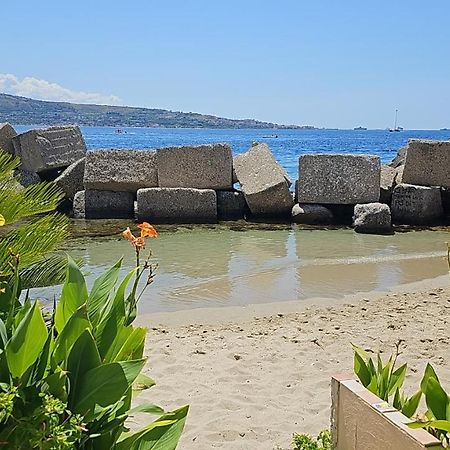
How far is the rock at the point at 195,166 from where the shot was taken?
37.4 feet

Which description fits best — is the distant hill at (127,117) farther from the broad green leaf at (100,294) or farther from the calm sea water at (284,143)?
the broad green leaf at (100,294)

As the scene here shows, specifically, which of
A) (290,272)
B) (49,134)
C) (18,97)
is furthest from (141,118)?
(290,272)

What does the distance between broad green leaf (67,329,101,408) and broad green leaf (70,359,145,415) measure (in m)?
0.02

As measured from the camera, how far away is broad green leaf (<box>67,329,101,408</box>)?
6.09ft

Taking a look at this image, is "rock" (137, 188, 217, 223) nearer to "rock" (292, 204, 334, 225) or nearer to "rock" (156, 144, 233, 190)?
"rock" (156, 144, 233, 190)

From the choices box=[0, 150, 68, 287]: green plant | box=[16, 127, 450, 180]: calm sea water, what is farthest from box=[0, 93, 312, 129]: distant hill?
box=[0, 150, 68, 287]: green plant

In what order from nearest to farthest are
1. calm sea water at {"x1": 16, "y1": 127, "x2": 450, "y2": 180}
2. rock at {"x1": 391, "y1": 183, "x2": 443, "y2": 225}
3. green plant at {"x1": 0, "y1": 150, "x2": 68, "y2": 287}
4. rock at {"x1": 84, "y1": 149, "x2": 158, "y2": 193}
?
green plant at {"x1": 0, "y1": 150, "x2": 68, "y2": 287} < rock at {"x1": 391, "y1": 183, "x2": 443, "y2": 225} < rock at {"x1": 84, "y1": 149, "x2": 158, "y2": 193} < calm sea water at {"x1": 16, "y1": 127, "x2": 450, "y2": 180}

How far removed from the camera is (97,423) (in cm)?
192

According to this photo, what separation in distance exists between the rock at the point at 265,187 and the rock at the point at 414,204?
177 centimetres

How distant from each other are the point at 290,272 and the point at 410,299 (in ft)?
5.72

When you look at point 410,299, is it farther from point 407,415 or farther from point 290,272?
point 407,415

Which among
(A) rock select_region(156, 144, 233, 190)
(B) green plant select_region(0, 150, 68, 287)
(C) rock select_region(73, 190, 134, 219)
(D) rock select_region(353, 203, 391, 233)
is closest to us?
(B) green plant select_region(0, 150, 68, 287)

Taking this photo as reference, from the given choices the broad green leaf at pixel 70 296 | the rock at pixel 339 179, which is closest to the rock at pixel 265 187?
the rock at pixel 339 179

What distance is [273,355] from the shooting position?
15.7ft
